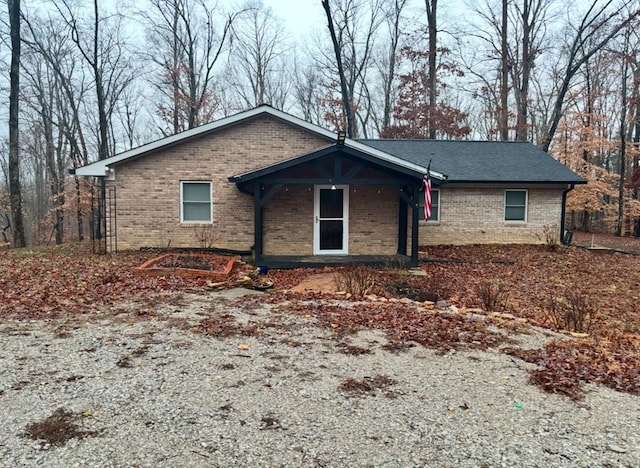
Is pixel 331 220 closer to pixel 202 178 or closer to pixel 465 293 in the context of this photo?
pixel 202 178

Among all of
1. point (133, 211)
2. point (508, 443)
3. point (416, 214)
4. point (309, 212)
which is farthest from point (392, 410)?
point (133, 211)

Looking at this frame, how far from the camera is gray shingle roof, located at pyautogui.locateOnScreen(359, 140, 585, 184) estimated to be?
15.1 m

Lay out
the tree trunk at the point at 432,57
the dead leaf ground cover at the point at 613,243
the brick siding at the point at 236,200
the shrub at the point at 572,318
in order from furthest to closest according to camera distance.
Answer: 1. the tree trunk at the point at 432,57
2. the dead leaf ground cover at the point at 613,243
3. the brick siding at the point at 236,200
4. the shrub at the point at 572,318

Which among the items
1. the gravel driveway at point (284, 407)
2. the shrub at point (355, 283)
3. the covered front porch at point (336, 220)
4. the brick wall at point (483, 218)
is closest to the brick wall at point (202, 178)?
the covered front porch at point (336, 220)

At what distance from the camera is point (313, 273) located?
10555 millimetres

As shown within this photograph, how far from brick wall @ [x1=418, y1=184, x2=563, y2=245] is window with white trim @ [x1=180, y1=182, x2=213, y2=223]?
7.40 metres

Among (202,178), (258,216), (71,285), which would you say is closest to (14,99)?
(202,178)

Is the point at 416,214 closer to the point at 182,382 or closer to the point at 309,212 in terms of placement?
the point at 309,212

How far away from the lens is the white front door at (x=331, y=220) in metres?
12.4

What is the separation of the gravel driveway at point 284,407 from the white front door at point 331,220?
7.17 meters

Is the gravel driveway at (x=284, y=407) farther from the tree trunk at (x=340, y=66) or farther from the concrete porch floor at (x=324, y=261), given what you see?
the tree trunk at (x=340, y=66)

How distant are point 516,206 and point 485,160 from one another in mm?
2193

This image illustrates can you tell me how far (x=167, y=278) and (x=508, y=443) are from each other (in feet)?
24.1

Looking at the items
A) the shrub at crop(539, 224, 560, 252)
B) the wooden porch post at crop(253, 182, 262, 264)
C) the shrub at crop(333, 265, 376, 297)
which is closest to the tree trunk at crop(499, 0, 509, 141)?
the shrub at crop(539, 224, 560, 252)
